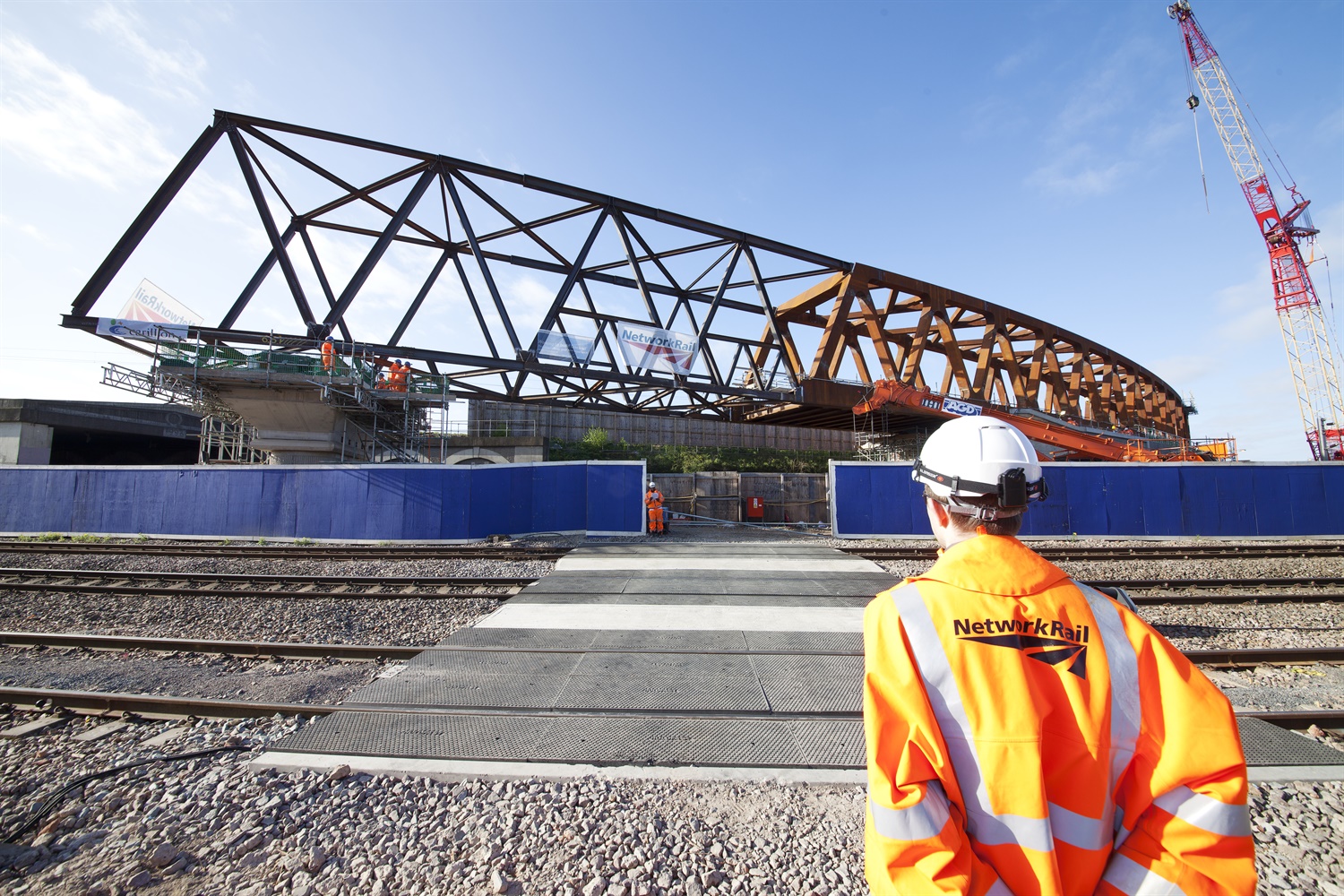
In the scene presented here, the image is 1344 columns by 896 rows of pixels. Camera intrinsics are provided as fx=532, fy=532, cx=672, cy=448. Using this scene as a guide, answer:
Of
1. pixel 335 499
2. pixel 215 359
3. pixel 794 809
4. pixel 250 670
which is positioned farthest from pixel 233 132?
pixel 794 809

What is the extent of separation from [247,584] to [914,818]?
11.1 m

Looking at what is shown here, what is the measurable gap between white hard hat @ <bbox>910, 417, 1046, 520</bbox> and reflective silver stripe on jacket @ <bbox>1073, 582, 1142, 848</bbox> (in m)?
0.26

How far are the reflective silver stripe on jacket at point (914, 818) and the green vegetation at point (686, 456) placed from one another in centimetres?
2701

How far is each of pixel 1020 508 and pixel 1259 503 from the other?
68.9 feet

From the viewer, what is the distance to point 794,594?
25.8ft

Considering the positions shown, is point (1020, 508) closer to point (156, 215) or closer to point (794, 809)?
point (794, 809)

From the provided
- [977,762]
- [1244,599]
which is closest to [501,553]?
[977,762]

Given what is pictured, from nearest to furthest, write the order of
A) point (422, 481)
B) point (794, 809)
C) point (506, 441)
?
point (794, 809) → point (422, 481) → point (506, 441)

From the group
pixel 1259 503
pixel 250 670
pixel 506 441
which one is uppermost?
pixel 506 441

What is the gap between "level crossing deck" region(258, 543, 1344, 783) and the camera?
11.3ft

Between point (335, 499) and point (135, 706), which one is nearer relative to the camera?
point (135, 706)

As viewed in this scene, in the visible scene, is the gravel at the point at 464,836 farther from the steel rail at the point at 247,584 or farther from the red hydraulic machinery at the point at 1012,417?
the red hydraulic machinery at the point at 1012,417

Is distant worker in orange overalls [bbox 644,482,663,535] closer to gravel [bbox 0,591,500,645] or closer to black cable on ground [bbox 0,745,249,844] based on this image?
gravel [bbox 0,591,500,645]

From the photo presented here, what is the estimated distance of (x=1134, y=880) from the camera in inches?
40.9
